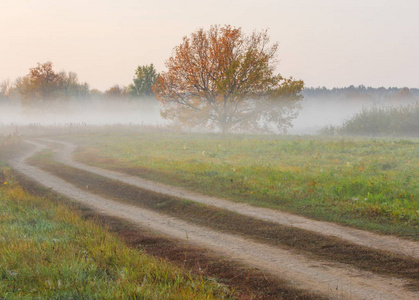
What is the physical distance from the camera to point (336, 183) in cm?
1317

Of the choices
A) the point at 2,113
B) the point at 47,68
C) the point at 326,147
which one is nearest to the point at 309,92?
the point at 2,113

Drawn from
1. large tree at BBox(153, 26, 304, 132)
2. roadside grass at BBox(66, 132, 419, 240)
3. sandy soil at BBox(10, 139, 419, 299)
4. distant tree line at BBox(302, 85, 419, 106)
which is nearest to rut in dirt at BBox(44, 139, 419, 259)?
sandy soil at BBox(10, 139, 419, 299)

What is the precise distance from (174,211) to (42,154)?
18.7m

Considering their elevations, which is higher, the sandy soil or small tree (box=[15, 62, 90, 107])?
small tree (box=[15, 62, 90, 107])

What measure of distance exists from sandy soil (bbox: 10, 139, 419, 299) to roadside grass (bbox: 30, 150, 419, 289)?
33 cm

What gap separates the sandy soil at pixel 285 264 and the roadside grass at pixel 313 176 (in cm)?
164

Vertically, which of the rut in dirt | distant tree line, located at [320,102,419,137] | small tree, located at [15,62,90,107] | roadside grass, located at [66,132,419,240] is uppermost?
small tree, located at [15,62,90,107]

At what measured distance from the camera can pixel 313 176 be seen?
47.9ft

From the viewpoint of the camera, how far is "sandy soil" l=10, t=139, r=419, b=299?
5602 mm

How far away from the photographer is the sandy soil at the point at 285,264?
5.60m

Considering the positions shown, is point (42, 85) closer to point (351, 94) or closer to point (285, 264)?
point (285, 264)

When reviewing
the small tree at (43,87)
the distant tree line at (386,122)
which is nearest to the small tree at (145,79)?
the small tree at (43,87)

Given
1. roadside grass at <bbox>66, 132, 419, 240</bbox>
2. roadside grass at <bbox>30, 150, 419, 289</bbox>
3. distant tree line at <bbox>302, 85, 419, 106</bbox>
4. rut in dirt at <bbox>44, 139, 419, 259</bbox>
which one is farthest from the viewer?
distant tree line at <bbox>302, 85, 419, 106</bbox>

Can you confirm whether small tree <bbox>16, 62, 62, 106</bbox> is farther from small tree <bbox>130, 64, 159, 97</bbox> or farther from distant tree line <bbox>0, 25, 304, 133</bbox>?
distant tree line <bbox>0, 25, 304, 133</bbox>
